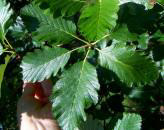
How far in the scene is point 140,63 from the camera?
1.25 metres

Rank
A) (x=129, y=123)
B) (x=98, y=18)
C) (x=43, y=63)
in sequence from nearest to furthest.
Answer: (x=98, y=18) < (x=43, y=63) < (x=129, y=123)

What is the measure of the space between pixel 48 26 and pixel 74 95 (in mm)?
273

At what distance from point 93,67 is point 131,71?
13 cm

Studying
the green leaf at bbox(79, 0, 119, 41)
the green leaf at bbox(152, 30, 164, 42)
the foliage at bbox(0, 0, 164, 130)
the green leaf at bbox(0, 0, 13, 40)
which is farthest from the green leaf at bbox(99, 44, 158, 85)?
the green leaf at bbox(0, 0, 13, 40)

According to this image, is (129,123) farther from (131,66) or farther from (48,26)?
(48,26)

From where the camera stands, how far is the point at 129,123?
4.61 feet

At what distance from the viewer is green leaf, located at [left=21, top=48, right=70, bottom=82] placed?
1292 millimetres

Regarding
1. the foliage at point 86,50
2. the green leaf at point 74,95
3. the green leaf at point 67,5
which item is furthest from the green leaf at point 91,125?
the green leaf at point 67,5

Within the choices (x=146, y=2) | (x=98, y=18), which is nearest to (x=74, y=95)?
(x=98, y=18)

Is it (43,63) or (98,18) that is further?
(43,63)

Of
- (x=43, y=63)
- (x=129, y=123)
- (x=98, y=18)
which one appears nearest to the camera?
(x=98, y=18)

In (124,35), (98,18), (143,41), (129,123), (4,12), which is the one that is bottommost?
(129,123)

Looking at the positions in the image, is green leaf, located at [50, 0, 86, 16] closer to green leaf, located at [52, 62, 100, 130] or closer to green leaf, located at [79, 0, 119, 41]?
green leaf, located at [79, 0, 119, 41]

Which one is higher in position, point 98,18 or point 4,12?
point 4,12
